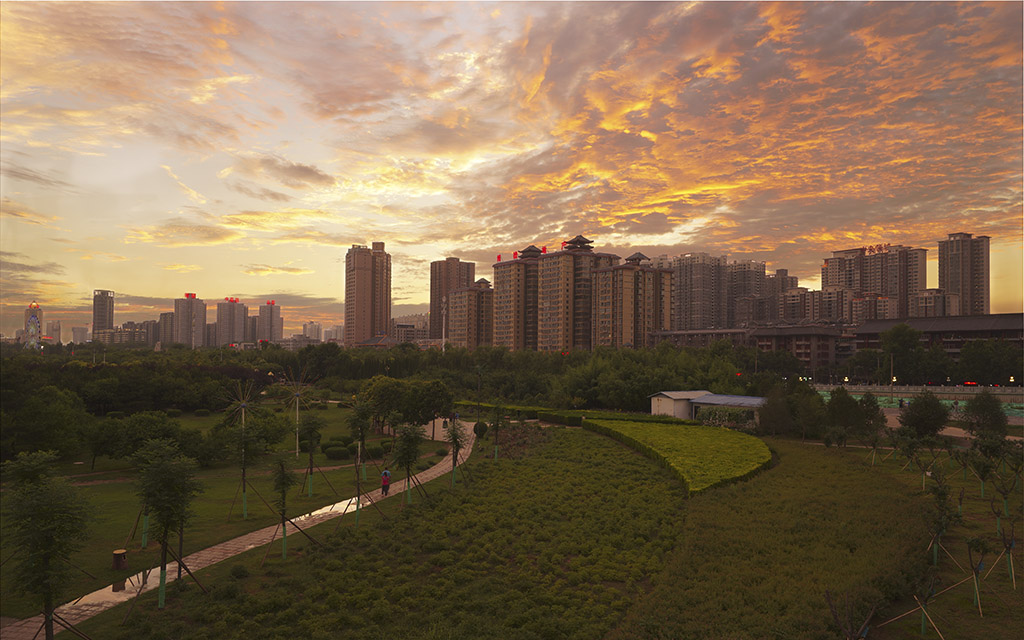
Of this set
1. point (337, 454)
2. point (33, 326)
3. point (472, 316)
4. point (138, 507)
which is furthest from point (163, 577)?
point (33, 326)

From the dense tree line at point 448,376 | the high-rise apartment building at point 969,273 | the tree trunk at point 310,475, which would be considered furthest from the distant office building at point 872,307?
the tree trunk at point 310,475

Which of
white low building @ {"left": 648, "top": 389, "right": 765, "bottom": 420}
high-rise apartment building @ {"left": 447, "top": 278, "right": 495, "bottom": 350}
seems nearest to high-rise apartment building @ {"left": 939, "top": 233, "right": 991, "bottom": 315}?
high-rise apartment building @ {"left": 447, "top": 278, "right": 495, "bottom": 350}

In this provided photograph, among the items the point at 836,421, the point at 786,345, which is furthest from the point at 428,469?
the point at 786,345

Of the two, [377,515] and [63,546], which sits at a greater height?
[63,546]

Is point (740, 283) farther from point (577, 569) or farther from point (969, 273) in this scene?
point (577, 569)

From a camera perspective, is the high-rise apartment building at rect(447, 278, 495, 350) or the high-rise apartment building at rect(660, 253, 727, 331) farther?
the high-rise apartment building at rect(660, 253, 727, 331)

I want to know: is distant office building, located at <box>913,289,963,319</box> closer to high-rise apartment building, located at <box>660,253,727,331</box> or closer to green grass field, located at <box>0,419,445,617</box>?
high-rise apartment building, located at <box>660,253,727,331</box>

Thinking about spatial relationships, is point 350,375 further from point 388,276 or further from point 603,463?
point 388,276
